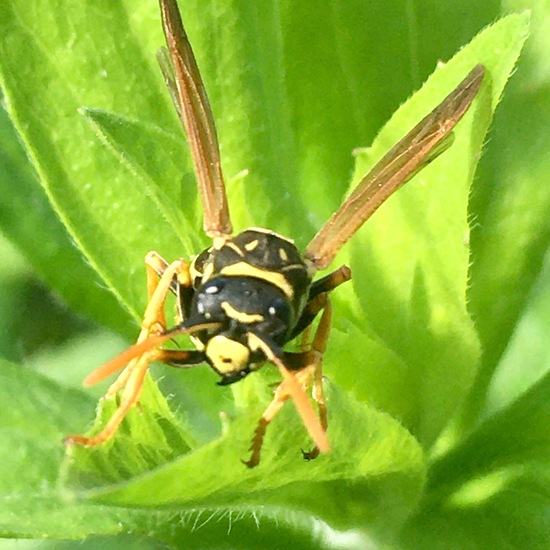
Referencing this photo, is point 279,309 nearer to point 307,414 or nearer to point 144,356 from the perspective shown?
point 144,356

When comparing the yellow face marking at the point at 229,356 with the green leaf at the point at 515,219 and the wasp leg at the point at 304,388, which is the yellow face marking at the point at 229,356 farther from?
the green leaf at the point at 515,219

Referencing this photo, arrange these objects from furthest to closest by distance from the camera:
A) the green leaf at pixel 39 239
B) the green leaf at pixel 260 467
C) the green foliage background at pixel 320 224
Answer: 1. the green leaf at pixel 39 239
2. the green foliage background at pixel 320 224
3. the green leaf at pixel 260 467

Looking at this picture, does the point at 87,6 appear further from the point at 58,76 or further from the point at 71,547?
the point at 71,547

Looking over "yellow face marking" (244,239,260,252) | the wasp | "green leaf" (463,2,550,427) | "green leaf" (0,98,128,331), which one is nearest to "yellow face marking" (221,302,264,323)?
the wasp

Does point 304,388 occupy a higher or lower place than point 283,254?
lower

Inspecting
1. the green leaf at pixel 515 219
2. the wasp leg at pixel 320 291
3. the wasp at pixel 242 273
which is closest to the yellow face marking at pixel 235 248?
the wasp at pixel 242 273

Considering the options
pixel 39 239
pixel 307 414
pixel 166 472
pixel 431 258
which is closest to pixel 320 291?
pixel 431 258

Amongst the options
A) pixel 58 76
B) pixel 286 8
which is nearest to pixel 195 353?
pixel 58 76
